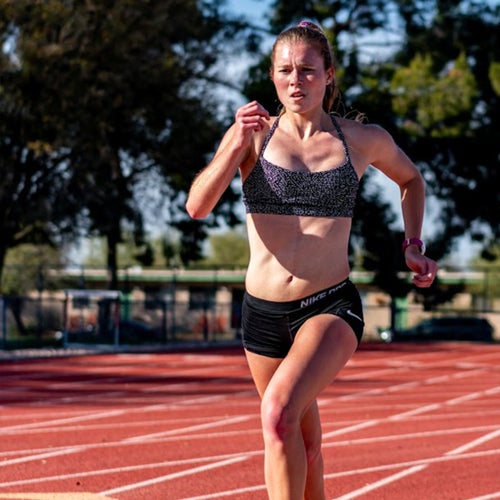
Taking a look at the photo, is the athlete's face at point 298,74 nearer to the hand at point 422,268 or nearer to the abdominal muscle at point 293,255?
the abdominal muscle at point 293,255

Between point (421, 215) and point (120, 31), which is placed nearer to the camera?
point (421, 215)

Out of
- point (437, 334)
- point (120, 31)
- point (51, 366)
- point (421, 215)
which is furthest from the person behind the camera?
point (437, 334)

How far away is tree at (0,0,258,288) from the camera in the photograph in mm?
26219

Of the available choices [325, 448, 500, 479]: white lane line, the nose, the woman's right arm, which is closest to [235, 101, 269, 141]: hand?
the woman's right arm

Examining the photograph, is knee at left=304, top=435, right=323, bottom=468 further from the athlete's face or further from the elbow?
the athlete's face

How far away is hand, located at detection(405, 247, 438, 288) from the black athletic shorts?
26cm

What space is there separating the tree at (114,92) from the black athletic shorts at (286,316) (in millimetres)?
22839

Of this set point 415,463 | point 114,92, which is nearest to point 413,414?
point 415,463

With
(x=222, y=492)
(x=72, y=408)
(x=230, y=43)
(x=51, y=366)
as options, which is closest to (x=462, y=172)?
(x=230, y=43)

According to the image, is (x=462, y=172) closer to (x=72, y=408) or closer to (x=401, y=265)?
(x=401, y=265)

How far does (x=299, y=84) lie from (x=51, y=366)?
17175 millimetres

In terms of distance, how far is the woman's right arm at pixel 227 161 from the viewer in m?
3.52

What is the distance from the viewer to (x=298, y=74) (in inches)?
148

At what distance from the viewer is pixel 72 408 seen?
12.3 m
